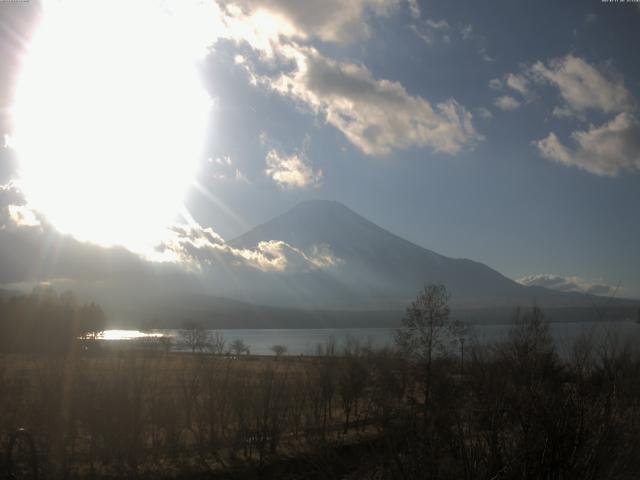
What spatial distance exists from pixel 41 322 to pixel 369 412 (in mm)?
59374

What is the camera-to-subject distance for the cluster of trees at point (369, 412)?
4238 millimetres

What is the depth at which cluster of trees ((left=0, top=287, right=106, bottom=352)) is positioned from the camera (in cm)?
6052

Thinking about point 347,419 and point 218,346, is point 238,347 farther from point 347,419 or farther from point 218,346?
point 347,419

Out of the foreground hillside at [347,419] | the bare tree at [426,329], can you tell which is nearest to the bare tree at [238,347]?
the foreground hillside at [347,419]

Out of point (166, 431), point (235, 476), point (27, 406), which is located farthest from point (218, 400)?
point (27, 406)

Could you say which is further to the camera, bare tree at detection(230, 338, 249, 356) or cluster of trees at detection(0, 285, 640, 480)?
bare tree at detection(230, 338, 249, 356)

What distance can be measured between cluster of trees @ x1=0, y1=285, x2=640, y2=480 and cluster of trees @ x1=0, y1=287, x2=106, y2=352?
37651mm

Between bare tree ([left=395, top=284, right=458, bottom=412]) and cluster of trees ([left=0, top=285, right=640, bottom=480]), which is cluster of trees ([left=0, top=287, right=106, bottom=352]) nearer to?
cluster of trees ([left=0, top=285, right=640, bottom=480])

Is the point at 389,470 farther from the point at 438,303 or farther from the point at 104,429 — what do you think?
the point at 438,303

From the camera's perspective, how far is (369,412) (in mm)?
17672

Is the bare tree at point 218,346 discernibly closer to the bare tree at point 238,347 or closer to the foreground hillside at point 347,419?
the foreground hillside at point 347,419

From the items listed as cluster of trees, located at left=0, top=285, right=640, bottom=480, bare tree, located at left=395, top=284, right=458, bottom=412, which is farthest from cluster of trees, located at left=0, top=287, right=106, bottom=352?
bare tree, located at left=395, top=284, right=458, bottom=412

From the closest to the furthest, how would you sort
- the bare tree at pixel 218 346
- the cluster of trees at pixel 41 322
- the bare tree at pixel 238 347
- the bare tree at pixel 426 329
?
the bare tree at pixel 218 346 < the bare tree at pixel 426 329 < the cluster of trees at pixel 41 322 < the bare tree at pixel 238 347

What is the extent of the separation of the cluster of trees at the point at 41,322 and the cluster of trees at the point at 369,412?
3765 cm
